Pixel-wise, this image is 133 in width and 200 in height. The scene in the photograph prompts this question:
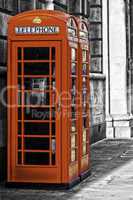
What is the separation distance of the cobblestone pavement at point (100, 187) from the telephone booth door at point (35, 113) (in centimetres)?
33

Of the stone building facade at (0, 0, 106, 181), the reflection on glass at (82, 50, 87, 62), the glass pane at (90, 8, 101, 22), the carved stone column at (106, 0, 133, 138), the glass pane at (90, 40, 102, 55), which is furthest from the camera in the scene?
the carved stone column at (106, 0, 133, 138)

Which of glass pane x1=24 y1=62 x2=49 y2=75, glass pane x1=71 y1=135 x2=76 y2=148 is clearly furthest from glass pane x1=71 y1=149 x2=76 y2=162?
glass pane x1=24 y1=62 x2=49 y2=75

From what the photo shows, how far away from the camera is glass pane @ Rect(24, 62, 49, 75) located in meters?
8.48

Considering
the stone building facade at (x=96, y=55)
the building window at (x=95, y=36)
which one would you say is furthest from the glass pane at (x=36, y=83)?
the building window at (x=95, y=36)

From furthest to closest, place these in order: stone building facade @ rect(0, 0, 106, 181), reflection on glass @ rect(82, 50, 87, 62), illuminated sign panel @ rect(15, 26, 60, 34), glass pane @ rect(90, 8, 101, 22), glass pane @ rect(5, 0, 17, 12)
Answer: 1. glass pane @ rect(90, 8, 101, 22)
2. stone building facade @ rect(0, 0, 106, 181)
3. glass pane @ rect(5, 0, 17, 12)
4. reflection on glass @ rect(82, 50, 87, 62)
5. illuminated sign panel @ rect(15, 26, 60, 34)

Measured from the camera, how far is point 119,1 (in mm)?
Result: 18109

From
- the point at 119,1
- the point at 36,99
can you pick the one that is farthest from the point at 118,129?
the point at 36,99

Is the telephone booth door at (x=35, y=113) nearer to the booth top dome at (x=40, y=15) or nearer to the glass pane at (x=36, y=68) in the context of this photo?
the glass pane at (x=36, y=68)

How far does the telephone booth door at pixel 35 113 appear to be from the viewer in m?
8.48

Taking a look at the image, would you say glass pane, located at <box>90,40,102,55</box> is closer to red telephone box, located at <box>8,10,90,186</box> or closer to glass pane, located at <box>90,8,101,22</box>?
glass pane, located at <box>90,8,101,22</box>

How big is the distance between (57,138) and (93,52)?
27.8ft

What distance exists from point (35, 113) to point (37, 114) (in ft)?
0.11

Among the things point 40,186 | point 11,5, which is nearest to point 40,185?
point 40,186

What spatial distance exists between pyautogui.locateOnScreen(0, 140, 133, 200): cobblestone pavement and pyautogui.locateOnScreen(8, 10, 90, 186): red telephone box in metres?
0.31
